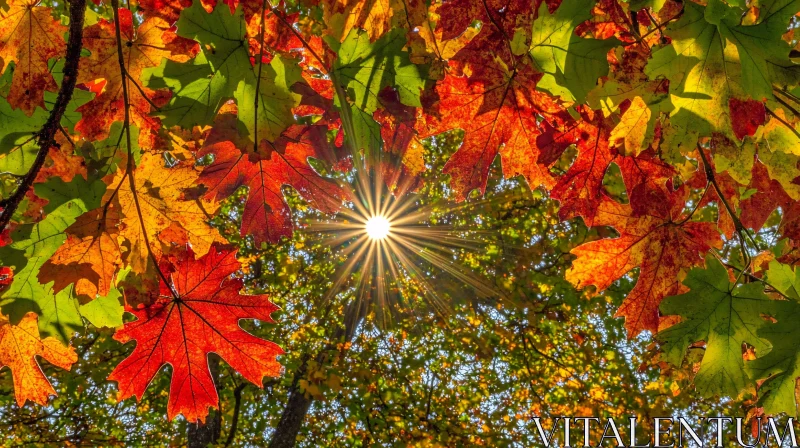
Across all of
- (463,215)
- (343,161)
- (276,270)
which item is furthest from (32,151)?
(463,215)

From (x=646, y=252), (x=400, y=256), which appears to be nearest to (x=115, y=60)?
(x=646, y=252)

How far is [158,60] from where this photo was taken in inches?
63.9

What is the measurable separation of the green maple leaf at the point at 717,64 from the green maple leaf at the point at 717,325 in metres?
0.43

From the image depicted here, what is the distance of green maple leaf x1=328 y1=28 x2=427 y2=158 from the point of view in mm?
1277

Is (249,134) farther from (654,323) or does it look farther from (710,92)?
(654,323)

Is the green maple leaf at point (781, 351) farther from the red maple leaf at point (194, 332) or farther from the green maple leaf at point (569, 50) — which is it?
the red maple leaf at point (194, 332)

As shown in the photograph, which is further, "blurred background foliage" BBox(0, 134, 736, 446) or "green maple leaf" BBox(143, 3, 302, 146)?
"blurred background foliage" BBox(0, 134, 736, 446)

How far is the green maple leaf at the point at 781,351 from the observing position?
1.32 meters

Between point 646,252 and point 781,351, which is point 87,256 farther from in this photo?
point 781,351

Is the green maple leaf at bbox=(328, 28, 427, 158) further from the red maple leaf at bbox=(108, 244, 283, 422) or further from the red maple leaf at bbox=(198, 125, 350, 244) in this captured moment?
the red maple leaf at bbox=(108, 244, 283, 422)

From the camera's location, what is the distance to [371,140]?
1.39m

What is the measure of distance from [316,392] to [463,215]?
168 inches

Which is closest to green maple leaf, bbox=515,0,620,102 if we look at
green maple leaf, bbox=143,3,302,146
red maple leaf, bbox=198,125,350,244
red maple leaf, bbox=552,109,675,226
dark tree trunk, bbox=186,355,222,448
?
red maple leaf, bbox=552,109,675,226

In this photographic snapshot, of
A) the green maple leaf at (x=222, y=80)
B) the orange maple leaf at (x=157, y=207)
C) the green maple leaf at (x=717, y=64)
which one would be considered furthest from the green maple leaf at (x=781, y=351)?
the orange maple leaf at (x=157, y=207)
